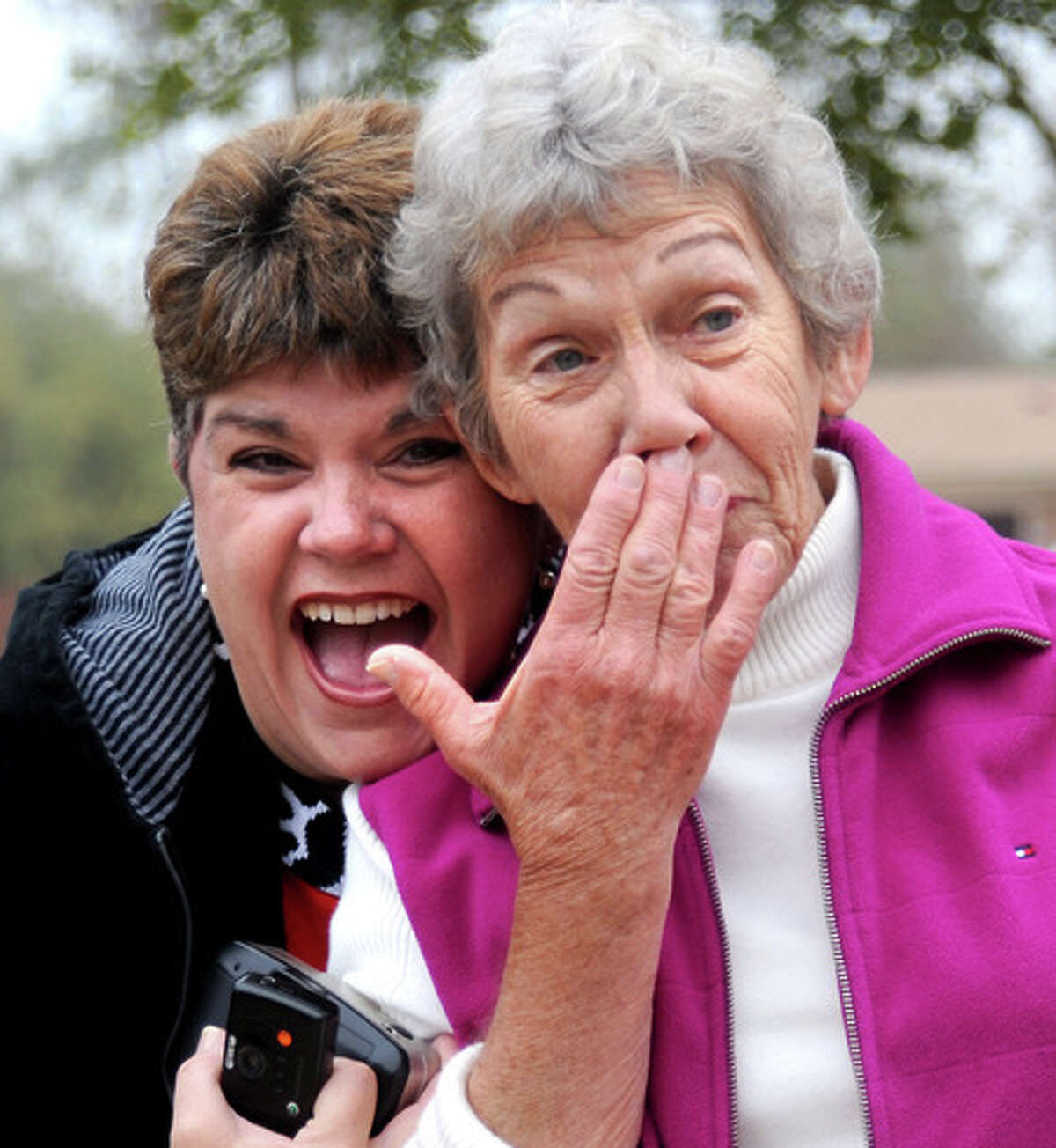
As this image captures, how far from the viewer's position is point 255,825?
3.09m

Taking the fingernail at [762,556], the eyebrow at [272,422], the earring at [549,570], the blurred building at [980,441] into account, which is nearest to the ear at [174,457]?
the eyebrow at [272,422]

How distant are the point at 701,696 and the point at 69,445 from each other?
4044 centimetres

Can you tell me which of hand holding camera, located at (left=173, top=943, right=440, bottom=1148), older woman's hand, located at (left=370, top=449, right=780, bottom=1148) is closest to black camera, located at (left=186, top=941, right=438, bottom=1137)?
hand holding camera, located at (left=173, top=943, right=440, bottom=1148)

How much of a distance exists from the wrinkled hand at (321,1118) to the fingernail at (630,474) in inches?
32.7

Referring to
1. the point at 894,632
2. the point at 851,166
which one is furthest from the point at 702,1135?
the point at 851,166

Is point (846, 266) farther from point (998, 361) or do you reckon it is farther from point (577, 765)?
point (998, 361)

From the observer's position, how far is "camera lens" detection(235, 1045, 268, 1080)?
2459mm

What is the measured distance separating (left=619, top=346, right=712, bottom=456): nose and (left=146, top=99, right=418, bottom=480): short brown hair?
0.57 m

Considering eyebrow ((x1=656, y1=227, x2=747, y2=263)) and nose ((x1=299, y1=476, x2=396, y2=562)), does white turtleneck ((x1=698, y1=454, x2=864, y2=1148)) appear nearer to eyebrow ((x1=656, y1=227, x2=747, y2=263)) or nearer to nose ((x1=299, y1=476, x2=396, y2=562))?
eyebrow ((x1=656, y1=227, x2=747, y2=263))

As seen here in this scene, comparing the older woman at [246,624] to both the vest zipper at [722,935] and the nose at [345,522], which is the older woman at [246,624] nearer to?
the nose at [345,522]

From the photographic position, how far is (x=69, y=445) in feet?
135

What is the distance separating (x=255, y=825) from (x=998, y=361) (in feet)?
156

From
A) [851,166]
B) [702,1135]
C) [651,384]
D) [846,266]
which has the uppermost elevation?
[851,166]

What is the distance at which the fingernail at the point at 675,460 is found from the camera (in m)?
2.25
